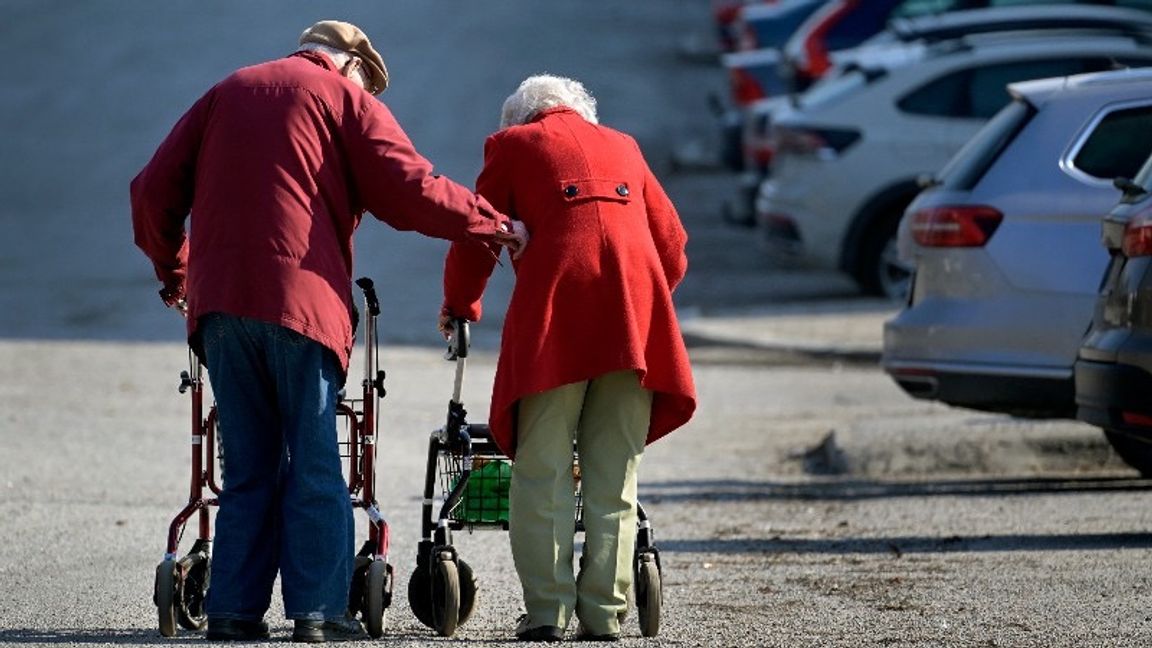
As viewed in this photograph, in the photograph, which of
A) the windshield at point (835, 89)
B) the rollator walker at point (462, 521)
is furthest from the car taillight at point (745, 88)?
the rollator walker at point (462, 521)

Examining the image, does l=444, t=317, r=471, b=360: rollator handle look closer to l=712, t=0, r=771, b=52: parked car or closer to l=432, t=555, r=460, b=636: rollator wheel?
l=432, t=555, r=460, b=636: rollator wheel

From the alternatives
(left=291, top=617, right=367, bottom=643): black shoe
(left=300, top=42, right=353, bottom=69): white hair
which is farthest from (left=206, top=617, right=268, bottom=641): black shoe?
(left=300, top=42, right=353, bottom=69): white hair

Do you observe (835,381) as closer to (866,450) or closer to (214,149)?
(866,450)

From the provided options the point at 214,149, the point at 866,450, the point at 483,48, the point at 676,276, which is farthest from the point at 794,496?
the point at 483,48

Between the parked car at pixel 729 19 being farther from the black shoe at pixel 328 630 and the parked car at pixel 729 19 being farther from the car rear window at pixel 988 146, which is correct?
the black shoe at pixel 328 630

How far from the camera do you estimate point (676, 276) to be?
6918 millimetres

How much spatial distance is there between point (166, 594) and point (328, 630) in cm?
45

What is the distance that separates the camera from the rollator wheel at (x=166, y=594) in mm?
6574

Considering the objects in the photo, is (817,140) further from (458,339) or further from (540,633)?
(540,633)

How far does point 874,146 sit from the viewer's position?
1798cm

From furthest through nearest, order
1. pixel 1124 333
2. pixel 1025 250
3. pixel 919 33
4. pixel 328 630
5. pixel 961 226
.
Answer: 1. pixel 919 33
2. pixel 961 226
3. pixel 1025 250
4. pixel 1124 333
5. pixel 328 630

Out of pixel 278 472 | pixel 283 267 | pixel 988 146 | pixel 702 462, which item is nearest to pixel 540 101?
pixel 283 267

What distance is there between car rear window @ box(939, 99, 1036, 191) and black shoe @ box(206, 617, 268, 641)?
4897 mm

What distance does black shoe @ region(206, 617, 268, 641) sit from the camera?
6520mm
